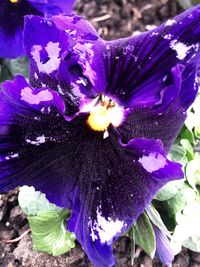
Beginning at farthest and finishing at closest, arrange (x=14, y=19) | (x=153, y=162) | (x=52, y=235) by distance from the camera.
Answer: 1. (x=14, y=19)
2. (x=52, y=235)
3. (x=153, y=162)

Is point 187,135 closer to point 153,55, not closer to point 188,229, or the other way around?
point 188,229

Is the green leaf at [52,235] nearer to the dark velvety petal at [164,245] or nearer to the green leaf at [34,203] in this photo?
the green leaf at [34,203]

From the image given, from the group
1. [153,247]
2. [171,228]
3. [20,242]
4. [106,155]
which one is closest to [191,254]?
[171,228]

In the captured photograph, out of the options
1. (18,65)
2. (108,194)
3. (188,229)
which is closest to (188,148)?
(188,229)

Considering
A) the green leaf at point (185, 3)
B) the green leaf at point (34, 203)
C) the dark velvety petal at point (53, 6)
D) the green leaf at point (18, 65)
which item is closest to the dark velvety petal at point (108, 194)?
the green leaf at point (34, 203)

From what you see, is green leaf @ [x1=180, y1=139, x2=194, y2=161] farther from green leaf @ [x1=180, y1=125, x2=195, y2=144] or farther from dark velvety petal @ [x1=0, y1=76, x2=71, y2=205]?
dark velvety petal @ [x1=0, y1=76, x2=71, y2=205]
